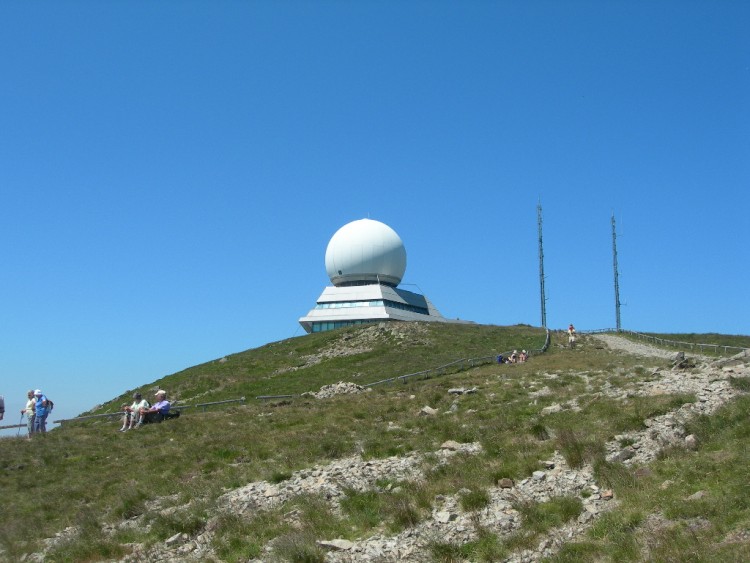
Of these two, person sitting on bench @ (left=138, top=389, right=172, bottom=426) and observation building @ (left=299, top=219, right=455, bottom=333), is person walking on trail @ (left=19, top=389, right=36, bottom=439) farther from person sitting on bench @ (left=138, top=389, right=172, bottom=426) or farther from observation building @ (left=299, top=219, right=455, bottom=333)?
observation building @ (left=299, top=219, right=455, bottom=333)

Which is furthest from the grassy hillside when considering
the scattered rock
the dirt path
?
the dirt path

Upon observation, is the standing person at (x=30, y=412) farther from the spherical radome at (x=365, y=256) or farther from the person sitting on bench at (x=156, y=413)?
the spherical radome at (x=365, y=256)

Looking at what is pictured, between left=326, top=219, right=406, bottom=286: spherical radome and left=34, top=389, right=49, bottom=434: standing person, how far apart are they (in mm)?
58130

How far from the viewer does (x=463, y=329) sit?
61.8 metres

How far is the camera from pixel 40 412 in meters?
28.4

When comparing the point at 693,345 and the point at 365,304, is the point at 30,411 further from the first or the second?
the point at 365,304

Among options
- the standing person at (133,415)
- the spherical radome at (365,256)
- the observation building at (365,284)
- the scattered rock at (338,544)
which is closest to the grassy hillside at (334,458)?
the scattered rock at (338,544)

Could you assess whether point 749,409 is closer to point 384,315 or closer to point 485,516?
point 485,516

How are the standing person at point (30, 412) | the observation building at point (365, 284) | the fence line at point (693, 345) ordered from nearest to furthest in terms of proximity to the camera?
the standing person at point (30, 412), the fence line at point (693, 345), the observation building at point (365, 284)

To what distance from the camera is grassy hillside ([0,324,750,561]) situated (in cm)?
1199

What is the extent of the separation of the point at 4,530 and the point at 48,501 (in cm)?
220

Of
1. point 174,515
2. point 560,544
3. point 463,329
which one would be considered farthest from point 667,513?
point 463,329

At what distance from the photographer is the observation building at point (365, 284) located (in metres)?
80.1

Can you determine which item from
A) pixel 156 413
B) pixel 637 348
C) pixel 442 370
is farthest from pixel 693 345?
pixel 156 413
